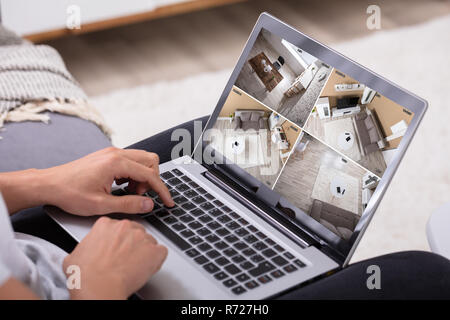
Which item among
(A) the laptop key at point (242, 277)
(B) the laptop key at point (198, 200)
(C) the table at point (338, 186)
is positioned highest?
(C) the table at point (338, 186)

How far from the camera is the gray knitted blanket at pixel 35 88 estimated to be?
131cm

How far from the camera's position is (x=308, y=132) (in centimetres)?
90

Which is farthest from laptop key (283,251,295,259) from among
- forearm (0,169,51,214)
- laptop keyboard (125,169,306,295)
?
forearm (0,169,51,214)

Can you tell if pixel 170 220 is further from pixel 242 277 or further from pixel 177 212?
pixel 242 277

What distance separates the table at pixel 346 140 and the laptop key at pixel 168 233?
28cm

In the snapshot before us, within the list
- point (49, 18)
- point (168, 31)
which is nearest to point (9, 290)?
Result: point (49, 18)

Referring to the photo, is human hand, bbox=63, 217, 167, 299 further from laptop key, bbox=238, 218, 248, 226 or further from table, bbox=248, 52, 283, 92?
table, bbox=248, 52, 283, 92

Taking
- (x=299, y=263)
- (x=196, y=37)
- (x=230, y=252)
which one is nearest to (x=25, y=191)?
(x=230, y=252)

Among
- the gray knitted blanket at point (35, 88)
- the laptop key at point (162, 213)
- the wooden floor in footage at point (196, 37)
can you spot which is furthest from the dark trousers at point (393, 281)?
the wooden floor in footage at point (196, 37)

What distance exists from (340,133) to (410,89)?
148 cm

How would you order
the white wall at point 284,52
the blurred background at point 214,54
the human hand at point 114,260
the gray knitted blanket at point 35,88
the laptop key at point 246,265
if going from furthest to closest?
the blurred background at point 214,54 < the gray knitted blanket at point 35,88 < the white wall at point 284,52 < the laptop key at point 246,265 < the human hand at point 114,260

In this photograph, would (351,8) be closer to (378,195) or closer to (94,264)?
(378,195)

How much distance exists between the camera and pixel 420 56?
2396 millimetres

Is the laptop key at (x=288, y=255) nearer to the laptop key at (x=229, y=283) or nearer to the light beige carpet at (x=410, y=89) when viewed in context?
the laptop key at (x=229, y=283)
